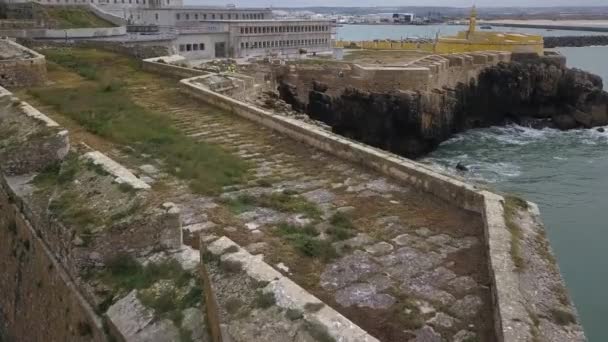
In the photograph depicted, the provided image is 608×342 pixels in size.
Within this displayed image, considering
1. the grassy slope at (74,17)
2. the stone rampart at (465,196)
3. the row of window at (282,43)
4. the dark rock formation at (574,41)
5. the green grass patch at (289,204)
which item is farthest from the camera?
the dark rock formation at (574,41)

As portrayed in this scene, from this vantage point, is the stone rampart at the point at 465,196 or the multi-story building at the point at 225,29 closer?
the stone rampart at the point at 465,196

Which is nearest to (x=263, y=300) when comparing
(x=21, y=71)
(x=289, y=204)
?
(x=289, y=204)

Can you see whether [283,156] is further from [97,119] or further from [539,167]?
[539,167]

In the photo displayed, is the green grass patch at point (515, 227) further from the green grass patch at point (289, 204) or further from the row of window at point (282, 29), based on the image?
the row of window at point (282, 29)

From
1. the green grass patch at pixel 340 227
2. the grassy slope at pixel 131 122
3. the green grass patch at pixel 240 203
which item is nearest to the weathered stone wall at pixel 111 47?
the grassy slope at pixel 131 122

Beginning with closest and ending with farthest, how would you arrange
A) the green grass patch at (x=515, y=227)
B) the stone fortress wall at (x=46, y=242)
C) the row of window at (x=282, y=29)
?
the green grass patch at (x=515, y=227), the stone fortress wall at (x=46, y=242), the row of window at (x=282, y=29)

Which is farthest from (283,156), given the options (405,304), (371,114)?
(371,114)

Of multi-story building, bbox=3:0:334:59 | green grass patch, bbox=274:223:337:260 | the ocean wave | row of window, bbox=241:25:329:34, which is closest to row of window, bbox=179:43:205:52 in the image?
multi-story building, bbox=3:0:334:59
